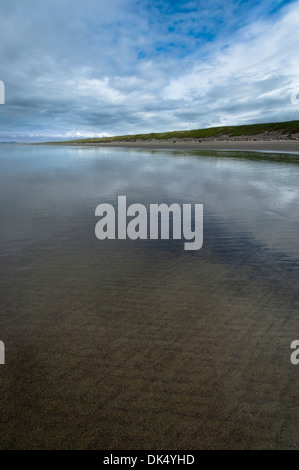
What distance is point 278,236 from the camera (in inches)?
217

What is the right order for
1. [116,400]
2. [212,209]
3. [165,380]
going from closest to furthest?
[116,400] → [165,380] → [212,209]

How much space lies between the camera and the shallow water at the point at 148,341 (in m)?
1.90

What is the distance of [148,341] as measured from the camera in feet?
8.77

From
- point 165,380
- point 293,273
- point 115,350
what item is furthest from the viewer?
point 293,273

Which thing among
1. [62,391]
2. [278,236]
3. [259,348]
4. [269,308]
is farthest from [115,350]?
[278,236]

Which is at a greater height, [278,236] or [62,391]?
[278,236]

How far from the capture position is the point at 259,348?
2590mm

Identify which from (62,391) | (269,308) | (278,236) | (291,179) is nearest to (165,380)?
(62,391)

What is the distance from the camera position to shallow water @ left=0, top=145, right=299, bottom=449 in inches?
74.9

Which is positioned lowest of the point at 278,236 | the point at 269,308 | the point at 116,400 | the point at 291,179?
the point at 116,400

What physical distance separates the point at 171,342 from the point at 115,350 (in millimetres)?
615

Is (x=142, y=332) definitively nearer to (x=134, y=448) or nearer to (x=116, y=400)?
(x=116, y=400)
